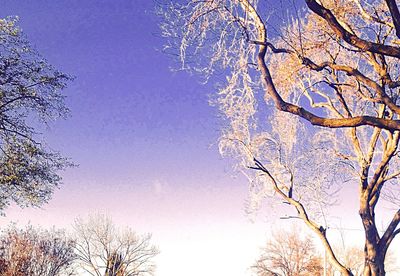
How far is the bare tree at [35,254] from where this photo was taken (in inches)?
1216

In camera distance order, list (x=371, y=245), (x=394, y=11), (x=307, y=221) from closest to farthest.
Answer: (x=394, y=11) < (x=371, y=245) < (x=307, y=221)

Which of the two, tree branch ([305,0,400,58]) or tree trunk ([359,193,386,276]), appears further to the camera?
tree trunk ([359,193,386,276])

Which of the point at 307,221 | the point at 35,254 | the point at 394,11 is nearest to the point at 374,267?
the point at 307,221

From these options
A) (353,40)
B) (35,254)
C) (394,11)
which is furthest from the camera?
(35,254)

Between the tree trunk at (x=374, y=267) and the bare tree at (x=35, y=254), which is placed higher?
the bare tree at (x=35, y=254)

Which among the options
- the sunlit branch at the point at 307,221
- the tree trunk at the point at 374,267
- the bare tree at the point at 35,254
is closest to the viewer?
the tree trunk at the point at 374,267

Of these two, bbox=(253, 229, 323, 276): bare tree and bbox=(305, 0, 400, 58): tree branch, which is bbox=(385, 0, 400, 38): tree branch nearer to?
bbox=(305, 0, 400, 58): tree branch

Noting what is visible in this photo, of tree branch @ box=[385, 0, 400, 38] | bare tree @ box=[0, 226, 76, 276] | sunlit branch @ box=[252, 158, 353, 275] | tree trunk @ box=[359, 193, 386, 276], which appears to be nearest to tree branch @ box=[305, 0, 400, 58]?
tree branch @ box=[385, 0, 400, 38]

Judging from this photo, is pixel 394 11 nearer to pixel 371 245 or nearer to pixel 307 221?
pixel 371 245

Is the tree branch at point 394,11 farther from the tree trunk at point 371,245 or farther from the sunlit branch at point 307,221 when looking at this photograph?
the sunlit branch at point 307,221

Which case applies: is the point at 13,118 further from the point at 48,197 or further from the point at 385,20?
the point at 385,20

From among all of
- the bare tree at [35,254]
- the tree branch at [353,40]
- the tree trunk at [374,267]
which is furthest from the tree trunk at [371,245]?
the bare tree at [35,254]

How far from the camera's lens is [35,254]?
3347 centimetres

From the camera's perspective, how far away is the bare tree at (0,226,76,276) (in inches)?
1216
